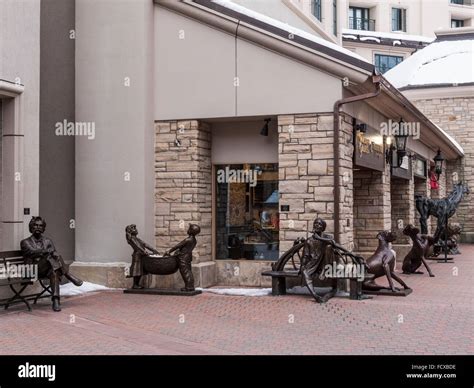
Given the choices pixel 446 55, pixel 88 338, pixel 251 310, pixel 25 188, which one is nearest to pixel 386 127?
pixel 251 310

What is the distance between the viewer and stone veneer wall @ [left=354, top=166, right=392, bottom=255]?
15.2 meters

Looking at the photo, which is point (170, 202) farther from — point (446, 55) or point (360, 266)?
point (446, 55)

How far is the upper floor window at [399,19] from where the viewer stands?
4428 cm

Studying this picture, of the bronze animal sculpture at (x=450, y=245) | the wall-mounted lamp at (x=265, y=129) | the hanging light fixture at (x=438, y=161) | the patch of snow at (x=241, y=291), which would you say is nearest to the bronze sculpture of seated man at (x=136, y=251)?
the patch of snow at (x=241, y=291)

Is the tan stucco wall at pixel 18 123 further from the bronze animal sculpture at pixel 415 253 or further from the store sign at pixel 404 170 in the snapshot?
the store sign at pixel 404 170

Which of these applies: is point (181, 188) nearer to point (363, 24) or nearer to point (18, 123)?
point (18, 123)

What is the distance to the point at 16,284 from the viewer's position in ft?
32.9

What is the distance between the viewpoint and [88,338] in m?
7.74

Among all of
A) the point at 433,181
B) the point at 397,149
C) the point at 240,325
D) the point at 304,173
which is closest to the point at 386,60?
the point at 433,181

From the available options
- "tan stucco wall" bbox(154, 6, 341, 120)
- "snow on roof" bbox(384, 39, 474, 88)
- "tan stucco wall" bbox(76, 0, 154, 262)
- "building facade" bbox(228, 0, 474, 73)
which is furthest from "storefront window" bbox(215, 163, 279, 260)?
"building facade" bbox(228, 0, 474, 73)

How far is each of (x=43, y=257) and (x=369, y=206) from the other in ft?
26.4

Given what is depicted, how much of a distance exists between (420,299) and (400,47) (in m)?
32.1

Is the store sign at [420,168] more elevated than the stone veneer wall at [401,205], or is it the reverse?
the store sign at [420,168]

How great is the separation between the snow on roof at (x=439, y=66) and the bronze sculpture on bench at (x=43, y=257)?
2068cm
